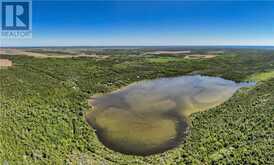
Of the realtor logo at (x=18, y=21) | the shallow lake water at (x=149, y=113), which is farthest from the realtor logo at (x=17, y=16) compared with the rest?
the shallow lake water at (x=149, y=113)

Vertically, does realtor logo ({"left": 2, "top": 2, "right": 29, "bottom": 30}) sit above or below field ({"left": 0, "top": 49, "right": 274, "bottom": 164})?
above

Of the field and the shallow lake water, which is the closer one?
the field

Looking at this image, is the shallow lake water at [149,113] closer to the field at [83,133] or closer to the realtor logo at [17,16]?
the field at [83,133]

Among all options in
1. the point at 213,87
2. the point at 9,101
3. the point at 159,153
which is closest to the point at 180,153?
the point at 159,153

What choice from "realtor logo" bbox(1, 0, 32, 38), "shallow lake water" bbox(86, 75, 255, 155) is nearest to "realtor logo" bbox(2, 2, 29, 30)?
"realtor logo" bbox(1, 0, 32, 38)

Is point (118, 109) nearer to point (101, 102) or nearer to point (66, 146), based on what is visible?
point (101, 102)

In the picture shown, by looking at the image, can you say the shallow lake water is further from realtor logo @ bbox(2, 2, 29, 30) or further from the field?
realtor logo @ bbox(2, 2, 29, 30)

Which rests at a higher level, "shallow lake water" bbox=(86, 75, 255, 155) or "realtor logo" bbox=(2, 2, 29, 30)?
"realtor logo" bbox=(2, 2, 29, 30)

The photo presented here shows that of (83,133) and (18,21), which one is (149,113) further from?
(18,21)

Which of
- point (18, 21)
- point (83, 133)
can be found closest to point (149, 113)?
point (83, 133)
